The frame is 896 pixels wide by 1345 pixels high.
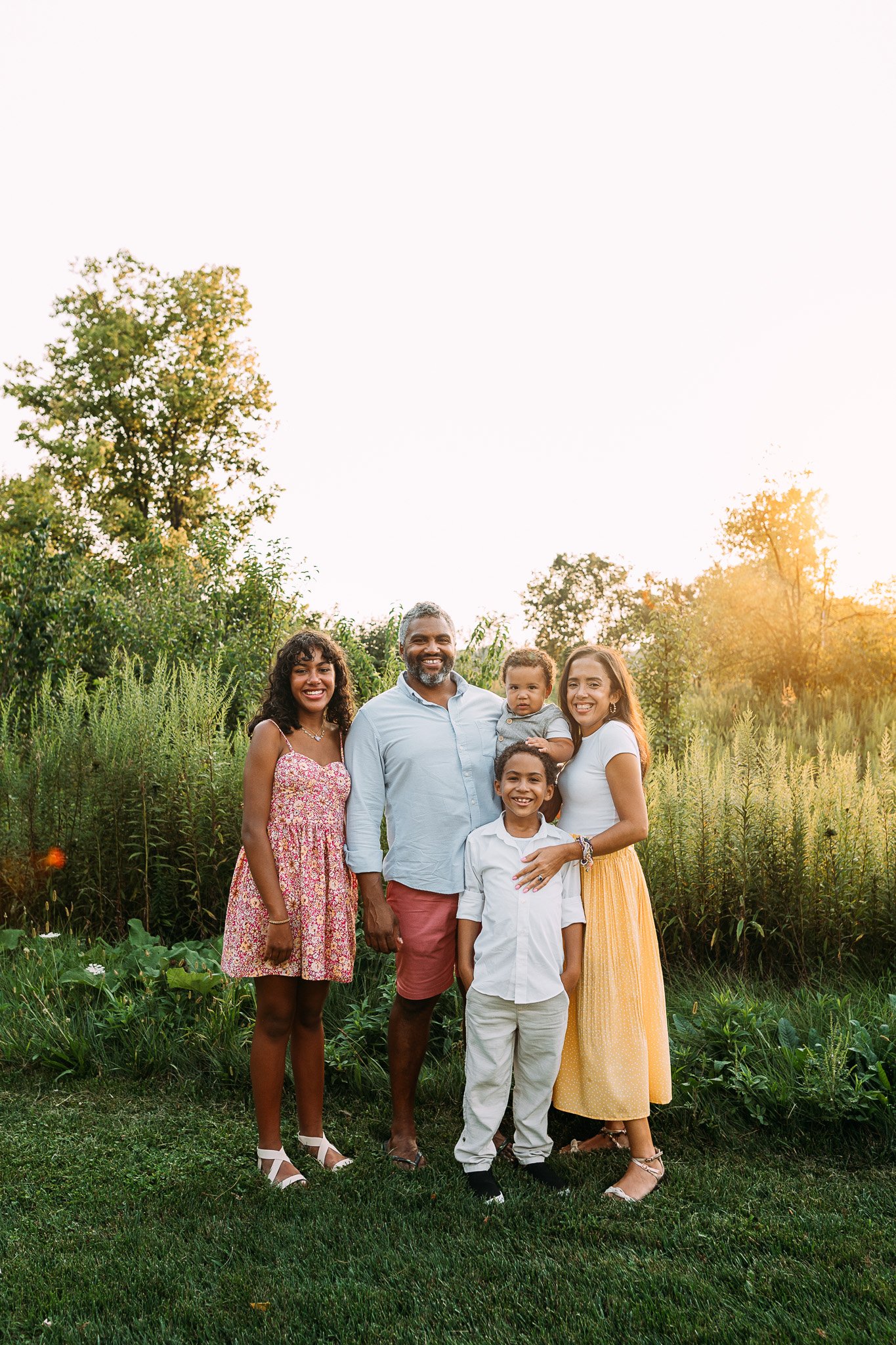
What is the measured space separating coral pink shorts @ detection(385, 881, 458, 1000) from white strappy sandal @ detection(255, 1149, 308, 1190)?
2.18 feet

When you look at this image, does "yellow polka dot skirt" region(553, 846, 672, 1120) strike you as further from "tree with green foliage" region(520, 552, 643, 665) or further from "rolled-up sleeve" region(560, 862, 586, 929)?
"tree with green foliage" region(520, 552, 643, 665)

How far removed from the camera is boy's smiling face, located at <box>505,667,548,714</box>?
3.70m

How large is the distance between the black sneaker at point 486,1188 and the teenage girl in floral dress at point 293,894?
489 millimetres

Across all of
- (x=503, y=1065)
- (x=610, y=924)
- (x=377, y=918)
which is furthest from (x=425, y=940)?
(x=610, y=924)

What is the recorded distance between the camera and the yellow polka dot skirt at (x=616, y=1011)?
3514mm

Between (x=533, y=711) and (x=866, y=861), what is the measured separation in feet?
8.46

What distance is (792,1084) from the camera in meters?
3.83

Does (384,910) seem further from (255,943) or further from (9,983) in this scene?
(9,983)

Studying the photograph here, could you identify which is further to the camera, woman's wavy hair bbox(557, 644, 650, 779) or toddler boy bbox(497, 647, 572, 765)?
woman's wavy hair bbox(557, 644, 650, 779)

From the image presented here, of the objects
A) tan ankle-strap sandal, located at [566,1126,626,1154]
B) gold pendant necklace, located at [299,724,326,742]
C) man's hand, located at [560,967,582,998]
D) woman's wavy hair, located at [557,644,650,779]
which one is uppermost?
woman's wavy hair, located at [557,644,650,779]

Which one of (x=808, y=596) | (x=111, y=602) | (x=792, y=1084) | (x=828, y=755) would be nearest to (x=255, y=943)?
(x=792, y=1084)

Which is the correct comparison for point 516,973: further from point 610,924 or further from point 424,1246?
point 424,1246

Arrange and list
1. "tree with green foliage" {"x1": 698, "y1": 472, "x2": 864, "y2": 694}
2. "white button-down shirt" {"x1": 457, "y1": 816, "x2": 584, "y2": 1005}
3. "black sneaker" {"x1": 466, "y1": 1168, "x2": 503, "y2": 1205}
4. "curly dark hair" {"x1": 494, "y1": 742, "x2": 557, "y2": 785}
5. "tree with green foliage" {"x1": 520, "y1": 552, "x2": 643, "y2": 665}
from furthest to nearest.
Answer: "tree with green foliage" {"x1": 520, "y1": 552, "x2": 643, "y2": 665} → "tree with green foliage" {"x1": 698, "y1": 472, "x2": 864, "y2": 694} → "curly dark hair" {"x1": 494, "y1": 742, "x2": 557, "y2": 785} → "white button-down shirt" {"x1": 457, "y1": 816, "x2": 584, "y2": 1005} → "black sneaker" {"x1": 466, "y1": 1168, "x2": 503, "y2": 1205}

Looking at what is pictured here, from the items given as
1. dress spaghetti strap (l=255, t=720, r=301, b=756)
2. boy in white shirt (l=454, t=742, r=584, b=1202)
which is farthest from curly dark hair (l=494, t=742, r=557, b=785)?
dress spaghetti strap (l=255, t=720, r=301, b=756)
